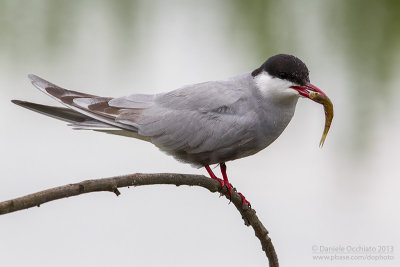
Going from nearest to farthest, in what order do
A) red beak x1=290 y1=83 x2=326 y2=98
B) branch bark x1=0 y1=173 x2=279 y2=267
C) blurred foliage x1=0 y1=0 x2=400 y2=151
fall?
branch bark x1=0 y1=173 x2=279 y2=267 < red beak x1=290 y1=83 x2=326 y2=98 < blurred foliage x1=0 y1=0 x2=400 y2=151

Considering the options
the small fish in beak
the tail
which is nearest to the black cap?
the small fish in beak

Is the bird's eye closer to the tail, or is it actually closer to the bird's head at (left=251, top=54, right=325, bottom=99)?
the bird's head at (left=251, top=54, right=325, bottom=99)

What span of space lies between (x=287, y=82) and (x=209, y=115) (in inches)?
18.8

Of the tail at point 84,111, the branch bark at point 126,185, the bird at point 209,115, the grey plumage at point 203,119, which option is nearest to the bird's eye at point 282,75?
the bird at point 209,115

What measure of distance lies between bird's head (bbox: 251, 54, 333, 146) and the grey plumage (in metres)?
0.04

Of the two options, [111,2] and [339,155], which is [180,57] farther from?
[339,155]

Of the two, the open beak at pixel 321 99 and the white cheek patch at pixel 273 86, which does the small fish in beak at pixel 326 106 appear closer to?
the open beak at pixel 321 99

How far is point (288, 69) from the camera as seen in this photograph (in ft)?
14.1

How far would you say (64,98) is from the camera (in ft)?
14.1

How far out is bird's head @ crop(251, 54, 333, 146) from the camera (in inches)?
164

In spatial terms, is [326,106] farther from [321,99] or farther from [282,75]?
[282,75]

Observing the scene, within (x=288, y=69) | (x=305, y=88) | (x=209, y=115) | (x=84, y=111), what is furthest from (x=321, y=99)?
(x=84, y=111)

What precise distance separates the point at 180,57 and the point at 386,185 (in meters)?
3.07

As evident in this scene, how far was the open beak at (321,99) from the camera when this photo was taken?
4121 mm
